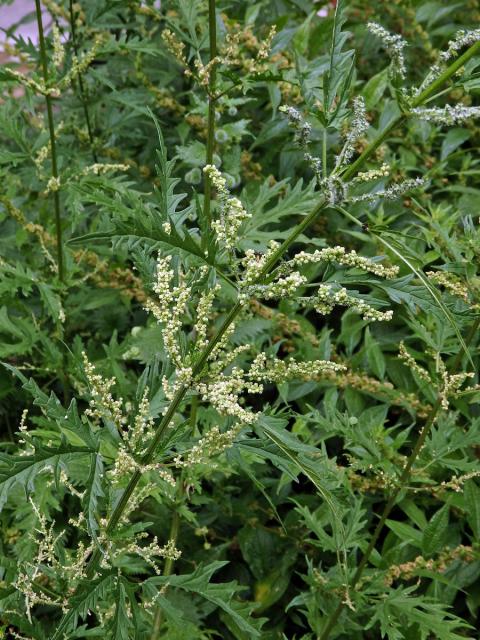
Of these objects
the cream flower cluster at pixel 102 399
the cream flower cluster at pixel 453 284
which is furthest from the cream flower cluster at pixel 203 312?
the cream flower cluster at pixel 453 284

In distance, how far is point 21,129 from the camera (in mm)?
2688

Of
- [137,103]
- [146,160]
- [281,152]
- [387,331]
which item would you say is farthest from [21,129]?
[387,331]

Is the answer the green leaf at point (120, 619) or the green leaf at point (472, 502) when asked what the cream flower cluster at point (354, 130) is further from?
the green leaf at point (472, 502)

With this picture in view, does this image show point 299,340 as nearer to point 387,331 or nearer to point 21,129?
point 387,331

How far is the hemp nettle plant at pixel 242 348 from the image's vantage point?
1478mm

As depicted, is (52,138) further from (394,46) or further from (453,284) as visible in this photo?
(394,46)

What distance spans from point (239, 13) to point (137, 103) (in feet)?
3.74

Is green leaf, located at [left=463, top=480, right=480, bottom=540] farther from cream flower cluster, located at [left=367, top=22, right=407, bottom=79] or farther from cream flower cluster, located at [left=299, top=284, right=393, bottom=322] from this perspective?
cream flower cluster, located at [left=367, top=22, right=407, bottom=79]

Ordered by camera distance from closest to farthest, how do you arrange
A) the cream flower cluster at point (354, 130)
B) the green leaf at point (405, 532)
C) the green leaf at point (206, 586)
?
1. the cream flower cluster at point (354, 130)
2. the green leaf at point (206, 586)
3. the green leaf at point (405, 532)

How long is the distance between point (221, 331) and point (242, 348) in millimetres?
183

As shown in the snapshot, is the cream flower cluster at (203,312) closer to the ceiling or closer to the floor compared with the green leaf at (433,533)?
closer to the ceiling

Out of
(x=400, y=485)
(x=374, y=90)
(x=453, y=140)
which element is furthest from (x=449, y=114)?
(x=453, y=140)

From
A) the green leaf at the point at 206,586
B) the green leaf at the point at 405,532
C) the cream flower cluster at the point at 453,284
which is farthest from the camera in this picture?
the green leaf at the point at 405,532

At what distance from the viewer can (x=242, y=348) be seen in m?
1.71
